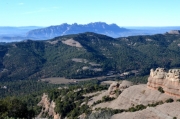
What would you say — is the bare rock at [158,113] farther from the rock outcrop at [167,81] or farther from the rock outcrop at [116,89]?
the rock outcrop at [116,89]

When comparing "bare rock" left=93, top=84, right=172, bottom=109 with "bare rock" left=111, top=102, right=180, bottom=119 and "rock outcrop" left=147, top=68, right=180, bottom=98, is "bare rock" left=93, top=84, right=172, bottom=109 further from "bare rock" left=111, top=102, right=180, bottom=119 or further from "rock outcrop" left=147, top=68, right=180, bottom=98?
"bare rock" left=111, top=102, right=180, bottom=119

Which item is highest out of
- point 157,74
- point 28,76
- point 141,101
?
point 157,74

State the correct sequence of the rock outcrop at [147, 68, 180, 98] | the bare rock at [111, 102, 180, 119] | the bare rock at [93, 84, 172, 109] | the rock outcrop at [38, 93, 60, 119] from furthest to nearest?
the rock outcrop at [38, 93, 60, 119] → the bare rock at [93, 84, 172, 109] → the rock outcrop at [147, 68, 180, 98] → the bare rock at [111, 102, 180, 119]

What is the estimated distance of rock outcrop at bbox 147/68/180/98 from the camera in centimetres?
6115

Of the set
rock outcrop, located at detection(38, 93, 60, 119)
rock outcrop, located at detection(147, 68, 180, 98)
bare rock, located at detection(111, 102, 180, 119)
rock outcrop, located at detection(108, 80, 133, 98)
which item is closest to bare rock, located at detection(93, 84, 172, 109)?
rock outcrop, located at detection(147, 68, 180, 98)

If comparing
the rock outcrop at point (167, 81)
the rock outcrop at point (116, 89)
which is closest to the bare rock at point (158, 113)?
the rock outcrop at point (167, 81)

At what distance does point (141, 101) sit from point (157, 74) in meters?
7.36

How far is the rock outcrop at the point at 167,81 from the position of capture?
61.1 m

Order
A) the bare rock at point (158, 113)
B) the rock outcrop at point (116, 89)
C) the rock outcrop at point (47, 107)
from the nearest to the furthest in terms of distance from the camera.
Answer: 1. the bare rock at point (158, 113)
2. the rock outcrop at point (116, 89)
3. the rock outcrop at point (47, 107)

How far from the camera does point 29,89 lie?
14825 cm

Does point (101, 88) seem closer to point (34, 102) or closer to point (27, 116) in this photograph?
point (34, 102)

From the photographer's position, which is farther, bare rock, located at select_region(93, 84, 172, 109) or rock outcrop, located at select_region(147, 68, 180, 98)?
bare rock, located at select_region(93, 84, 172, 109)

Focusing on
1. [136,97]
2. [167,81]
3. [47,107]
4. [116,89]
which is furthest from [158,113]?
[47,107]

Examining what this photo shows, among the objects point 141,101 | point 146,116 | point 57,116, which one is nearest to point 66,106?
point 57,116
